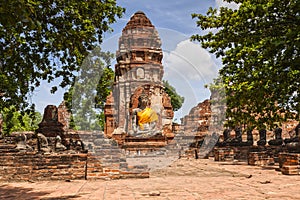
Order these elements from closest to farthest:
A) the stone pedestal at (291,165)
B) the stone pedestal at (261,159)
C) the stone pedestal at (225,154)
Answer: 1. the stone pedestal at (291,165)
2. the stone pedestal at (261,159)
3. the stone pedestal at (225,154)

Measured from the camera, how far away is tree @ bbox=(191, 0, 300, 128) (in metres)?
8.23

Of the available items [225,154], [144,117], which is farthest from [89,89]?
[225,154]

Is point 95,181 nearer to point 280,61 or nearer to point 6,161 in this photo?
point 6,161

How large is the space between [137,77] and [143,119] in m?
6.21

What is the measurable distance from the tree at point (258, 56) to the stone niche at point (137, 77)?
1330 cm

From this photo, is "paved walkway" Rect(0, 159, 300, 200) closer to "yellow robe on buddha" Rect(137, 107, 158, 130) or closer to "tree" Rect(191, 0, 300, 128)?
"tree" Rect(191, 0, 300, 128)

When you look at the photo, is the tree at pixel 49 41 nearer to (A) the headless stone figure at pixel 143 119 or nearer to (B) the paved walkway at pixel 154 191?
(B) the paved walkway at pixel 154 191

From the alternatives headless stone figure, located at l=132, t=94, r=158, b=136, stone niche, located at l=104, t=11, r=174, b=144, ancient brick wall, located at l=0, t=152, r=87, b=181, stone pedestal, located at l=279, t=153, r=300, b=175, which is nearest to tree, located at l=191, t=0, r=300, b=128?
stone pedestal, located at l=279, t=153, r=300, b=175

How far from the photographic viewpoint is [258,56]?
860 centimetres

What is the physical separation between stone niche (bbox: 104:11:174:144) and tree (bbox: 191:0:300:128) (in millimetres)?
13299

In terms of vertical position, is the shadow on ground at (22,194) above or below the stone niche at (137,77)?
below

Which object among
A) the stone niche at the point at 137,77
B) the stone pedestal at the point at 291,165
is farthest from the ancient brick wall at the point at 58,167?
the stone niche at the point at 137,77

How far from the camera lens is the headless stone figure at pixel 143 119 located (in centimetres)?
1902

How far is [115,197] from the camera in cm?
546
